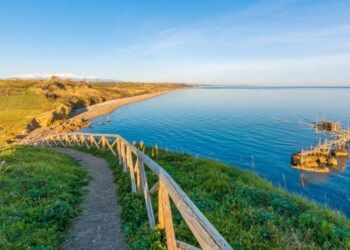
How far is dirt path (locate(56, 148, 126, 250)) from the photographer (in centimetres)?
503

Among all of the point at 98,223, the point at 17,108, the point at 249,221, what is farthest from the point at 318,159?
the point at 17,108

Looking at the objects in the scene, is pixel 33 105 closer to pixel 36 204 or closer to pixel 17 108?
pixel 17 108

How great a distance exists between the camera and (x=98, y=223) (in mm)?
5949

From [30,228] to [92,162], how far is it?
900cm

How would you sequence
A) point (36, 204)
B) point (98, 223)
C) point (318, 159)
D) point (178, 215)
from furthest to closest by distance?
point (318, 159) → point (36, 204) → point (98, 223) → point (178, 215)

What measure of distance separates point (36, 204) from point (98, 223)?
7.38ft

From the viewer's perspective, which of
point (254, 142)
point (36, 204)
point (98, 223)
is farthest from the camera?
point (254, 142)

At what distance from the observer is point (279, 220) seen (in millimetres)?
5770

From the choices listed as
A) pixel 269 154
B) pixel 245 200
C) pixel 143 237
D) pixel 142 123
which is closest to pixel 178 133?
pixel 142 123

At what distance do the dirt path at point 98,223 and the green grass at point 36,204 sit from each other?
0.32 meters

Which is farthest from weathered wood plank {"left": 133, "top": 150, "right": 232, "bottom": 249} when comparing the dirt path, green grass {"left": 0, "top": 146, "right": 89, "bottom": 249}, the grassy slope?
green grass {"left": 0, "top": 146, "right": 89, "bottom": 249}

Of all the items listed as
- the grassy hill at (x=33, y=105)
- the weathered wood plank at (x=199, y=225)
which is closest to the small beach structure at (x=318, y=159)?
the weathered wood plank at (x=199, y=225)

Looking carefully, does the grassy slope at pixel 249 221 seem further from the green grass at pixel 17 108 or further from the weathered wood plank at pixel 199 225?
the green grass at pixel 17 108

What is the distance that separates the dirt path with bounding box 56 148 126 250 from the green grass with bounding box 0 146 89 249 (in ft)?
1.04
